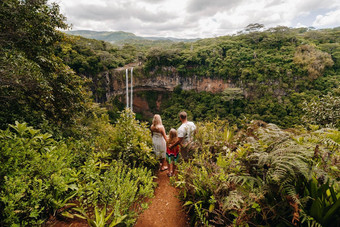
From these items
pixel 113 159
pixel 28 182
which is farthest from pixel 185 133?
pixel 28 182

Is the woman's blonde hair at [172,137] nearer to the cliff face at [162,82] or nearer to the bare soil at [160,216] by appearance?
the bare soil at [160,216]

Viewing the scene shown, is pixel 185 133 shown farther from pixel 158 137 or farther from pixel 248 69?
pixel 248 69

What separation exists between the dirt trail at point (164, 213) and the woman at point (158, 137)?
0.76 metres

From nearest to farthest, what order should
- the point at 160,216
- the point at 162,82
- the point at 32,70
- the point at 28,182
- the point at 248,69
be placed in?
the point at 28,182
the point at 160,216
the point at 32,70
the point at 248,69
the point at 162,82

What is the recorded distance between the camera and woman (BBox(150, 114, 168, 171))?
337 cm

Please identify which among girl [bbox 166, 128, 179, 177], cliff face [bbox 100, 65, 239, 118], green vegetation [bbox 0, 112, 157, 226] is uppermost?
green vegetation [bbox 0, 112, 157, 226]

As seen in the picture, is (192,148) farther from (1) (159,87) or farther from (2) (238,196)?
(1) (159,87)

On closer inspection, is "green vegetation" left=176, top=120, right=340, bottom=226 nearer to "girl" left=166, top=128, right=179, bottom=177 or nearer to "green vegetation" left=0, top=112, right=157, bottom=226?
"green vegetation" left=0, top=112, right=157, bottom=226

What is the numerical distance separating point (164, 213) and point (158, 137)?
142cm

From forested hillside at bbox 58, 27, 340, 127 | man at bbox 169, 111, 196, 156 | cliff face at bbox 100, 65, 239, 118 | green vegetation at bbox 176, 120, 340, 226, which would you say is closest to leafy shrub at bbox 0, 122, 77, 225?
green vegetation at bbox 176, 120, 340, 226

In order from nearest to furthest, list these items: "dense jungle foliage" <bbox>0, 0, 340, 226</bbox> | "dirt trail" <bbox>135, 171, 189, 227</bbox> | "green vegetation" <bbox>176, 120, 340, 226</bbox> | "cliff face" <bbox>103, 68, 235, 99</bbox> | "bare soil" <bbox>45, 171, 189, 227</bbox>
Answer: "green vegetation" <bbox>176, 120, 340, 226</bbox> → "dense jungle foliage" <bbox>0, 0, 340, 226</bbox> → "bare soil" <bbox>45, 171, 189, 227</bbox> → "dirt trail" <bbox>135, 171, 189, 227</bbox> → "cliff face" <bbox>103, 68, 235, 99</bbox>

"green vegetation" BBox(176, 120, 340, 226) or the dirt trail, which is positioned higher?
"green vegetation" BBox(176, 120, 340, 226)

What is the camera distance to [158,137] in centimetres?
343

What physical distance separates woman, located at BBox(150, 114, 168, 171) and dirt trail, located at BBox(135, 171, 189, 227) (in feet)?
2.51
